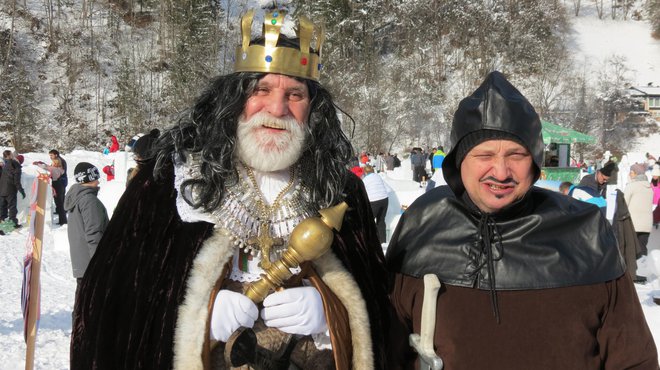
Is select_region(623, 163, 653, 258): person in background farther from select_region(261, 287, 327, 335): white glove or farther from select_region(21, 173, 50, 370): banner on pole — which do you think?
select_region(21, 173, 50, 370): banner on pole

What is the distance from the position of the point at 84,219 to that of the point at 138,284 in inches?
145

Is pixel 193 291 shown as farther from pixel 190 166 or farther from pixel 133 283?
pixel 190 166

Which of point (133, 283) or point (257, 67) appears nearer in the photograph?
point (133, 283)

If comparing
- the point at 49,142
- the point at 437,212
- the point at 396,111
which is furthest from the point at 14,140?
the point at 437,212

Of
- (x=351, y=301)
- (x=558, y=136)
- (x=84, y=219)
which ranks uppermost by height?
(x=558, y=136)

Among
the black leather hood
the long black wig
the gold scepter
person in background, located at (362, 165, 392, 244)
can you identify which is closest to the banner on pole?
the long black wig

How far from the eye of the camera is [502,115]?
1.74 m

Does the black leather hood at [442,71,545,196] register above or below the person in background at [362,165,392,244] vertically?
above

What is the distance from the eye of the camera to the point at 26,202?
1309 centimetres

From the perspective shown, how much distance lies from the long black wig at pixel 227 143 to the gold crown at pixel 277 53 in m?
0.04

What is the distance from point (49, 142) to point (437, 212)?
3060cm

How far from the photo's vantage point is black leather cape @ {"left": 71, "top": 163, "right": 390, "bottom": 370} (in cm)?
191

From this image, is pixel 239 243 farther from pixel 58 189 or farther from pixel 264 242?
pixel 58 189

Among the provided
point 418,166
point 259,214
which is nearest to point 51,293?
point 259,214
